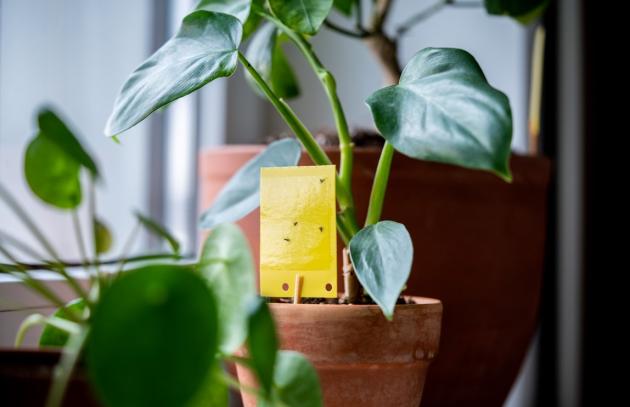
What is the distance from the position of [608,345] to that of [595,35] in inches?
22.0

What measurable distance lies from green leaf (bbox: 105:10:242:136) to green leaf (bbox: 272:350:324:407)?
246mm

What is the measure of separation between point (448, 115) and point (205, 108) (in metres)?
1.07

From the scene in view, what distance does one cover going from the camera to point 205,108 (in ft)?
5.16

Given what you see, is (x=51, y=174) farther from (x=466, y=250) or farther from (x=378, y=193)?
(x=466, y=250)

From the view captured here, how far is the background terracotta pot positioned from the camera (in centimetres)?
98

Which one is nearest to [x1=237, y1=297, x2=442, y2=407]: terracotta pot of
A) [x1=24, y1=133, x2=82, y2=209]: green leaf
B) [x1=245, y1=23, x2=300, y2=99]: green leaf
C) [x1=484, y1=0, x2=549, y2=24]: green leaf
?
[x1=24, y1=133, x2=82, y2=209]: green leaf

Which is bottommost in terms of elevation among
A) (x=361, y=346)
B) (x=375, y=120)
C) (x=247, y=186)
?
(x=361, y=346)

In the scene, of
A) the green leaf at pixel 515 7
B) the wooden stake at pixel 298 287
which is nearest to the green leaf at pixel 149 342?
the wooden stake at pixel 298 287

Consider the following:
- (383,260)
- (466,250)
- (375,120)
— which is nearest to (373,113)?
(375,120)

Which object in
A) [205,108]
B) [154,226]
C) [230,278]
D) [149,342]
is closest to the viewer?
[149,342]

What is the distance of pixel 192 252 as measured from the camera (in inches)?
60.8

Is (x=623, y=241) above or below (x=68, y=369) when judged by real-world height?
below

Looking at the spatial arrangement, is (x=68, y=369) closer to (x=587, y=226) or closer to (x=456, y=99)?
(x=456, y=99)

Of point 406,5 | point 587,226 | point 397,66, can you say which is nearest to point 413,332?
point 397,66
